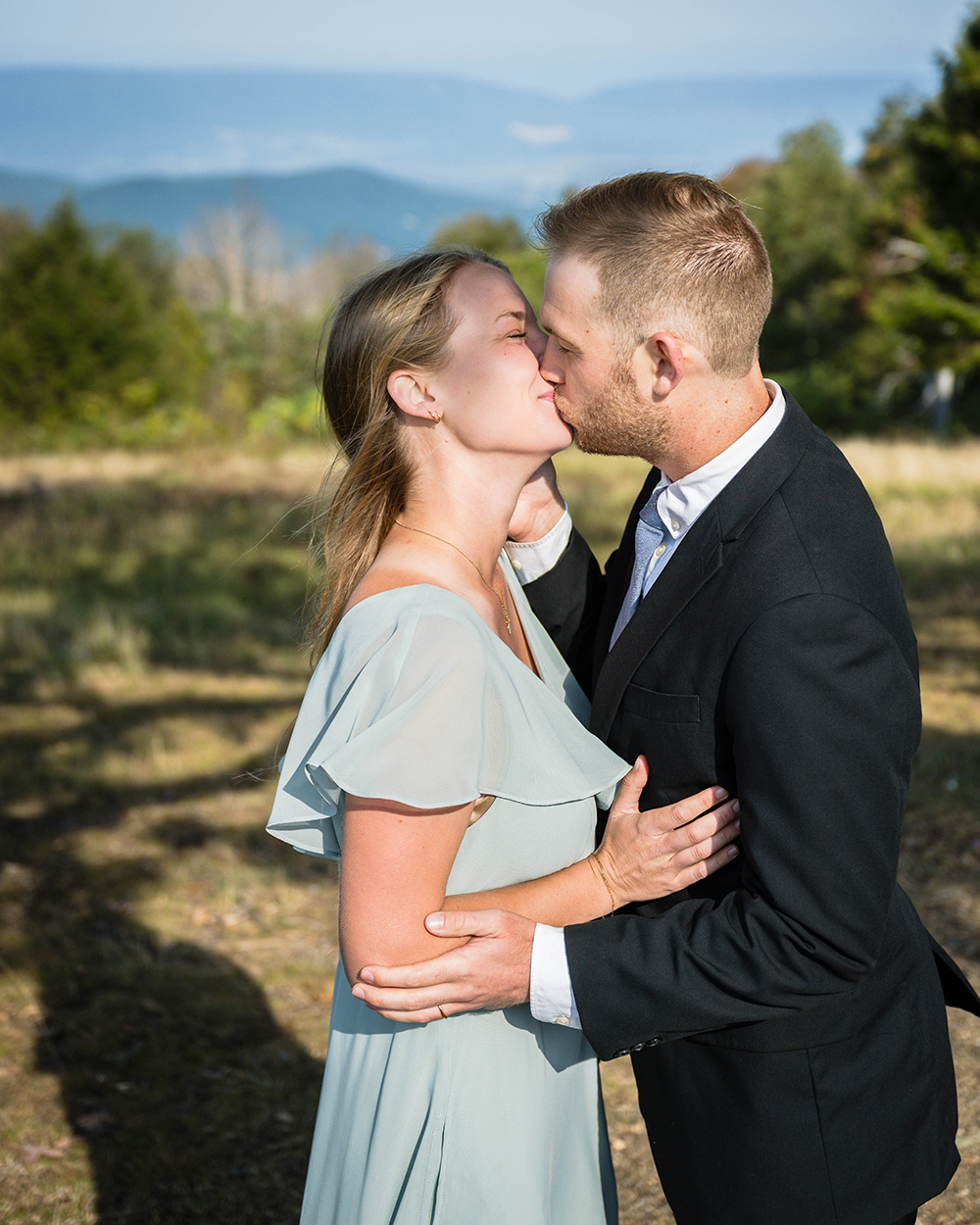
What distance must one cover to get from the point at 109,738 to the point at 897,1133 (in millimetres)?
6708

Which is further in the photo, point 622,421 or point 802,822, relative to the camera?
point 622,421

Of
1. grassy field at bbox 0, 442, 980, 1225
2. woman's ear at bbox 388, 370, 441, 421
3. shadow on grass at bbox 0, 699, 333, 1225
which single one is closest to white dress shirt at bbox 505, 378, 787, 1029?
woman's ear at bbox 388, 370, 441, 421

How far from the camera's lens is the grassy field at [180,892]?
12.1 ft

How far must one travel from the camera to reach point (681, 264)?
1.91m

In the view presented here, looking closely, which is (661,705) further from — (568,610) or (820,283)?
(820,283)

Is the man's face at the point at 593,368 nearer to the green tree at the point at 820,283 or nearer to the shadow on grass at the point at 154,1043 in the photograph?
the shadow on grass at the point at 154,1043

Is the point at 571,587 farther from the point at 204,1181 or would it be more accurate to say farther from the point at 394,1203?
the point at 204,1181

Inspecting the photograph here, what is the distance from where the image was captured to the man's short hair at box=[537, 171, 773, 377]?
1.91 m

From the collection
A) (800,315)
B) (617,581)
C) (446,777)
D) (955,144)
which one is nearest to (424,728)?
(446,777)

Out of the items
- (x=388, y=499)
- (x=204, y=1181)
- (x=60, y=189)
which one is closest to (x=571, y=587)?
(x=388, y=499)

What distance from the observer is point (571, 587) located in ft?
9.01

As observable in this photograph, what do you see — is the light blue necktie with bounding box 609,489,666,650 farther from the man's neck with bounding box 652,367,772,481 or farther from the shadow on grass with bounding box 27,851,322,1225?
the shadow on grass with bounding box 27,851,322,1225

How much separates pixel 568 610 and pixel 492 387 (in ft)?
2.36

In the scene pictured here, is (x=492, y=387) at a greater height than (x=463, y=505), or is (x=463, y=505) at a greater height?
(x=492, y=387)
